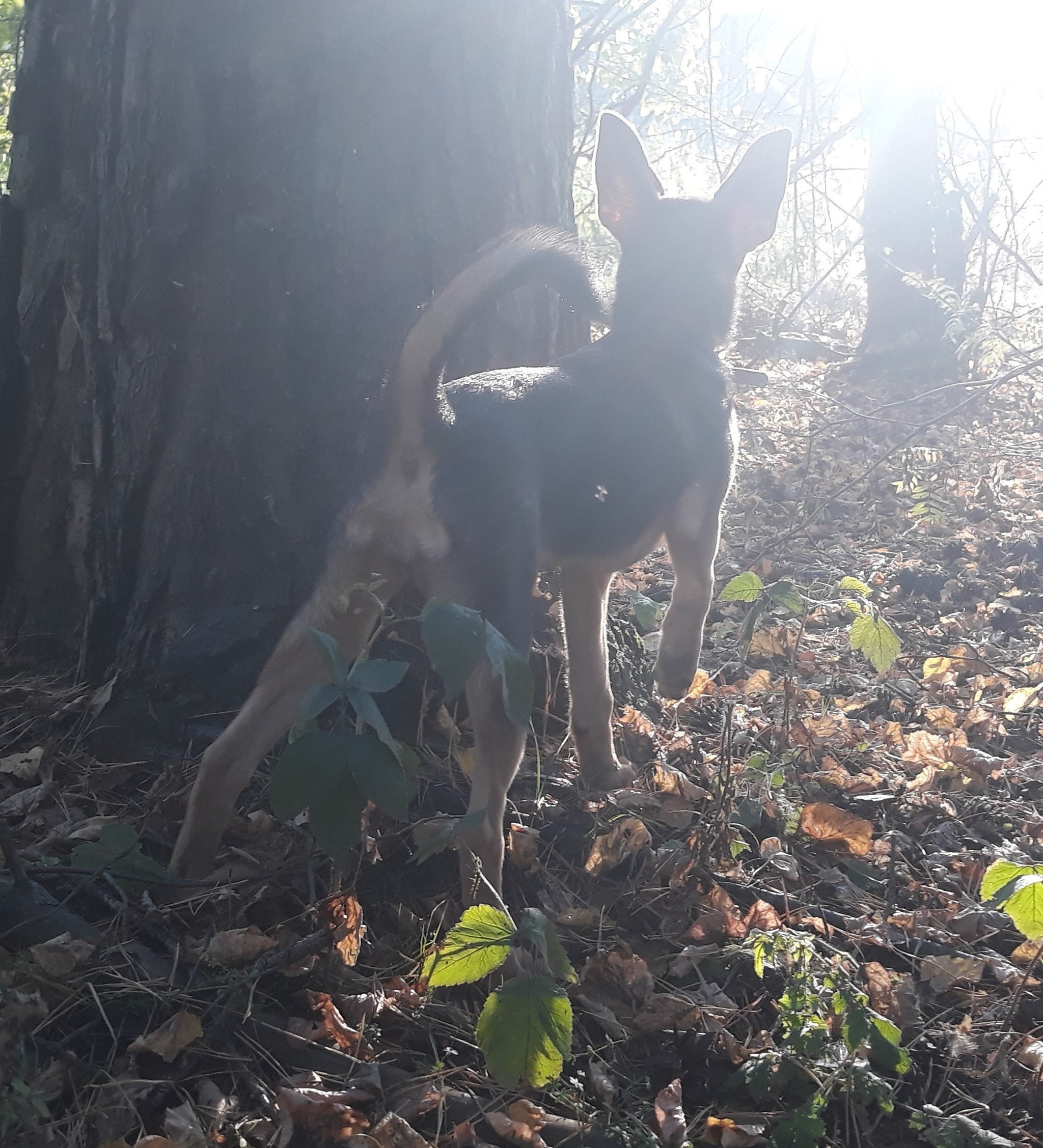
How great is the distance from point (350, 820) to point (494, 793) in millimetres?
729

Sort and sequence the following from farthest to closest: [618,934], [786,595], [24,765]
A: 1. [24,765]
2. [786,595]
3. [618,934]

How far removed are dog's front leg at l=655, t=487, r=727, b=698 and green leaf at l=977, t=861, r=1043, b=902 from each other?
5.19 feet

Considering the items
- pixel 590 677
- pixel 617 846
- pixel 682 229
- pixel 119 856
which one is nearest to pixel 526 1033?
pixel 119 856

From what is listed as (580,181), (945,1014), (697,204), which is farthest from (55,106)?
(580,181)

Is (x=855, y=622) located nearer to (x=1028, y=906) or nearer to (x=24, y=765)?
(x=1028, y=906)

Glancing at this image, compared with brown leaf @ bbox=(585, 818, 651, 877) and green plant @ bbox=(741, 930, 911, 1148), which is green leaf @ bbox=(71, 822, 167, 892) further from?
green plant @ bbox=(741, 930, 911, 1148)

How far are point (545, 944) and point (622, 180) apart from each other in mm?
3219

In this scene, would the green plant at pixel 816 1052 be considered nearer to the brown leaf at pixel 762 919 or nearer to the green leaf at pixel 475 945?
the brown leaf at pixel 762 919

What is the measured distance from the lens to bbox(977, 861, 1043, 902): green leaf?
2061 millimetres

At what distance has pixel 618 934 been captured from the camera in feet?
8.57

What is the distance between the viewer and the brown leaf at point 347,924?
2.30 metres

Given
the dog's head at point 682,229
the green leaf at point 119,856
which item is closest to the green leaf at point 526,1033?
the green leaf at point 119,856

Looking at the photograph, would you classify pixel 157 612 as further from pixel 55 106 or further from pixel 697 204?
pixel 697 204

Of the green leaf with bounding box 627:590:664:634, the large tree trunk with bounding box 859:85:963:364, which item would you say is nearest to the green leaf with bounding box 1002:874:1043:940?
the green leaf with bounding box 627:590:664:634
